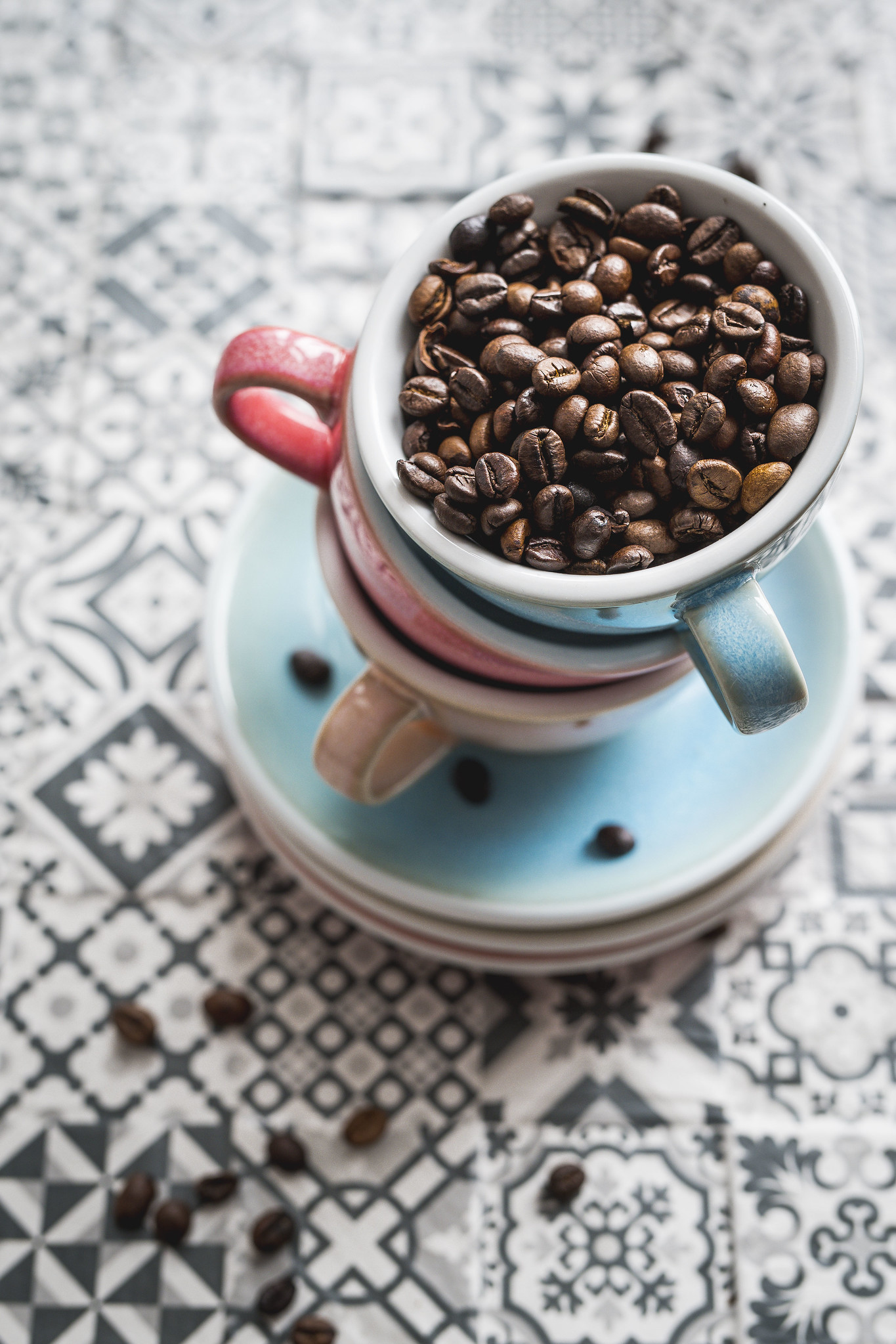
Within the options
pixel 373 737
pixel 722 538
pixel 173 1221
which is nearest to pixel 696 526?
pixel 722 538

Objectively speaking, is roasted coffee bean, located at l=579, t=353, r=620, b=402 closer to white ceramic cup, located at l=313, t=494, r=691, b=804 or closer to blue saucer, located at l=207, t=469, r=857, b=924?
white ceramic cup, located at l=313, t=494, r=691, b=804

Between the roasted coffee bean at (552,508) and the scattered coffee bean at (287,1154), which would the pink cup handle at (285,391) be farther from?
the scattered coffee bean at (287,1154)

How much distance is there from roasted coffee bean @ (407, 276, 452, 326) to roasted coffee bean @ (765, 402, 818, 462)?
18 cm

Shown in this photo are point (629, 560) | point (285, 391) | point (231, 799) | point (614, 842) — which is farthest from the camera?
point (231, 799)

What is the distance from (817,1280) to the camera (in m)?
0.82

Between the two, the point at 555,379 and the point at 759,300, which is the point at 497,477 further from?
the point at 759,300

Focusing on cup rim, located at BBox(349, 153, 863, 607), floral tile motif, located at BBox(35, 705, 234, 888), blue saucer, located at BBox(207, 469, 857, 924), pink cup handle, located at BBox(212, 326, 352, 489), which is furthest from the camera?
floral tile motif, located at BBox(35, 705, 234, 888)

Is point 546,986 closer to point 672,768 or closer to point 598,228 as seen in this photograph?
point 672,768

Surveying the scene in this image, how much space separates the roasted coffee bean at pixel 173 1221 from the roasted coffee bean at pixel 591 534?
0.55 meters

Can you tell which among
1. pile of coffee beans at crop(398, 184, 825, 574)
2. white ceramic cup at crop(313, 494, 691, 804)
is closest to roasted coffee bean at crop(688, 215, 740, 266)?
pile of coffee beans at crop(398, 184, 825, 574)

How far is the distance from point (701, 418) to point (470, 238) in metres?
0.16

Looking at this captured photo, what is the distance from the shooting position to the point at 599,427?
0.57m

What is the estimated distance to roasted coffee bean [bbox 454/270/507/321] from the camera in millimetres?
601

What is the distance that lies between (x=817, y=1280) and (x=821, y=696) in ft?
1.31
